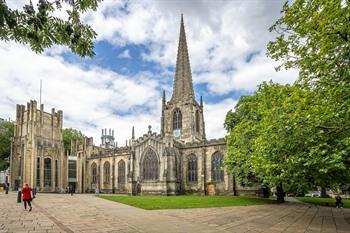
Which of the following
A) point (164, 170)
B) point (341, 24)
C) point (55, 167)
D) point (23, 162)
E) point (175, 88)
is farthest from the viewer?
point (175, 88)

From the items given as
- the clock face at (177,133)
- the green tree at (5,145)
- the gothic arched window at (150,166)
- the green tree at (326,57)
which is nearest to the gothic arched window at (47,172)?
the green tree at (5,145)

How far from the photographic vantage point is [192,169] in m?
46.5

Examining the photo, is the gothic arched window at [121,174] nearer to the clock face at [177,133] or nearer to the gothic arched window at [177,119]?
the clock face at [177,133]

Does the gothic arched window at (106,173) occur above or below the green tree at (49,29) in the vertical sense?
below

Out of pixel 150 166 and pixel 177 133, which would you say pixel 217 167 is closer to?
pixel 150 166

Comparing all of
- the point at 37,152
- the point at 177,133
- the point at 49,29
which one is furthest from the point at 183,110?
the point at 49,29

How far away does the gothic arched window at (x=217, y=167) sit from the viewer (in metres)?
43.9

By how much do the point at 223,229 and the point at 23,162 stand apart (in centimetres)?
4998

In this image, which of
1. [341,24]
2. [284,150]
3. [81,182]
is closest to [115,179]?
[81,182]

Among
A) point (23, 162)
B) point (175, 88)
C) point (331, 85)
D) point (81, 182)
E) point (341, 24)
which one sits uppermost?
point (175, 88)

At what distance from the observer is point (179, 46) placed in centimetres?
6475

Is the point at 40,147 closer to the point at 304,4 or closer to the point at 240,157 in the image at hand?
the point at 240,157

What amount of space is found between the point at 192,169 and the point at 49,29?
42.8 meters

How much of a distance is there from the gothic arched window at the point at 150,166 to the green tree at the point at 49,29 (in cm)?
4136
